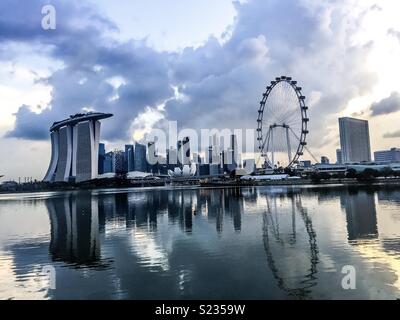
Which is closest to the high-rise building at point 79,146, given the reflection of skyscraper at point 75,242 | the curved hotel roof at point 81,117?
the curved hotel roof at point 81,117

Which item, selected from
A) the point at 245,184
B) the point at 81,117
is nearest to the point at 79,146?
the point at 81,117

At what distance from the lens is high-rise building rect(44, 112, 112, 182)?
163m

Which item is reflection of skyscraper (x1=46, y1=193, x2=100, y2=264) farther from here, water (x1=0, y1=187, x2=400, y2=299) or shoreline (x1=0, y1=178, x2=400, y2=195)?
shoreline (x1=0, y1=178, x2=400, y2=195)

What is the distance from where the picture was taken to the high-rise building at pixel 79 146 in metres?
163

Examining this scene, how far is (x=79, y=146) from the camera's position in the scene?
6555 inches

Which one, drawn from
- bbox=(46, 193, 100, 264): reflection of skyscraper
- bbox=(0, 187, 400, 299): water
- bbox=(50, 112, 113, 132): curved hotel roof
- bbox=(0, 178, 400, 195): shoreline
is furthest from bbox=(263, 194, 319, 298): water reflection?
bbox=(50, 112, 113, 132): curved hotel roof

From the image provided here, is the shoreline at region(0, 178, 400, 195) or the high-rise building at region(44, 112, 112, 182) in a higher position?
the high-rise building at region(44, 112, 112, 182)

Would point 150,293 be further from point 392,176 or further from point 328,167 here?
point 328,167

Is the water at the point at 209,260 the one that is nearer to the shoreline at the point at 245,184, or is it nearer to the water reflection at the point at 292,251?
the water reflection at the point at 292,251

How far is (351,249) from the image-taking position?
55.0ft

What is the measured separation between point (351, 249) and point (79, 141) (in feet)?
528

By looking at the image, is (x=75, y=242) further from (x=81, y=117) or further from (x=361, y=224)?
(x=81, y=117)

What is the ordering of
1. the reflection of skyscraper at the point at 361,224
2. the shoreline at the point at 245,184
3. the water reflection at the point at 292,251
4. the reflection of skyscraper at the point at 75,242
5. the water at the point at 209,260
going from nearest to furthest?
1. the water at the point at 209,260
2. the water reflection at the point at 292,251
3. the reflection of skyscraper at the point at 75,242
4. the reflection of skyscraper at the point at 361,224
5. the shoreline at the point at 245,184

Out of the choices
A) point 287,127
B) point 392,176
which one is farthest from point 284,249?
point 392,176
